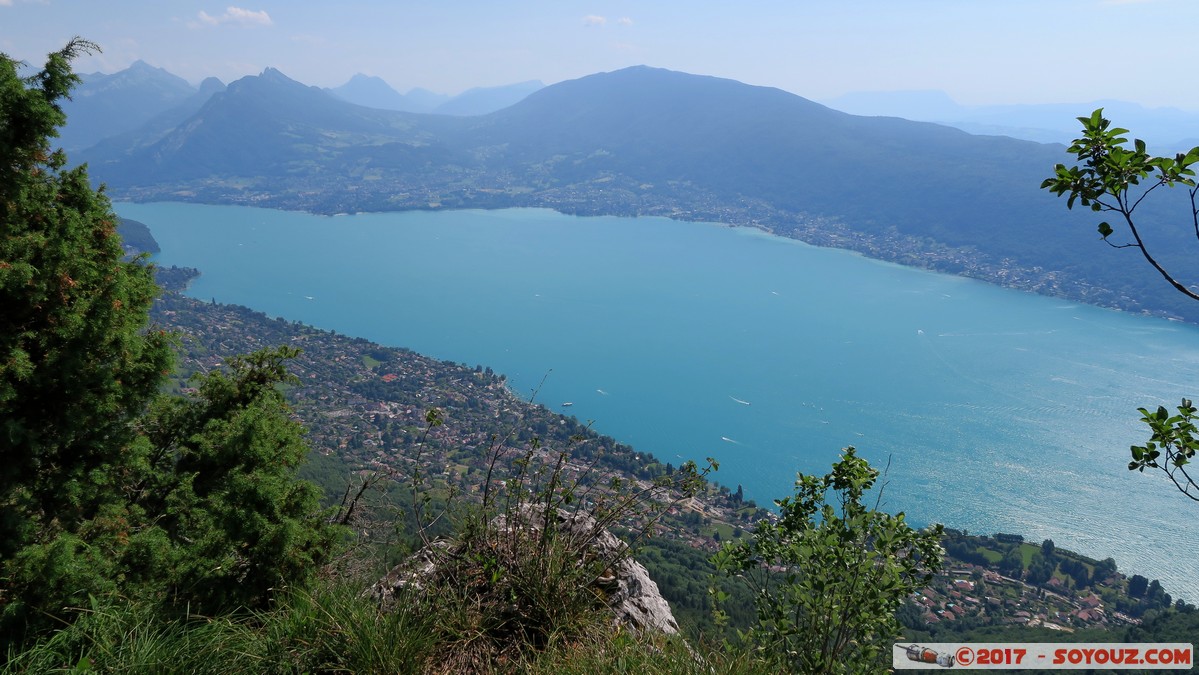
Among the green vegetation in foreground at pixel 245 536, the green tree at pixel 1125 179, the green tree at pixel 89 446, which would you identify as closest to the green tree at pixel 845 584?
the green vegetation in foreground at pixel 245 536

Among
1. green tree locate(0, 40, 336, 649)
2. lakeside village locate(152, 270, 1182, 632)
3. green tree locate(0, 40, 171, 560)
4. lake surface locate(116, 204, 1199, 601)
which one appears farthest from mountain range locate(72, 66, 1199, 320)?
green tree locate(0, 40, 171, 560)

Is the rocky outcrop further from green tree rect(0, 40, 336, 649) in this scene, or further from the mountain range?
the mountain range

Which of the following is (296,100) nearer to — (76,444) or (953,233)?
(953,233)

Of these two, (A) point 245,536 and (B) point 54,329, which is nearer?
(B) point 54,329

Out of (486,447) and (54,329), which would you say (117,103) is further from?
(54,329)

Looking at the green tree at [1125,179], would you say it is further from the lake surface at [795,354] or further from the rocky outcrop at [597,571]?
the lake surface at [795,354]

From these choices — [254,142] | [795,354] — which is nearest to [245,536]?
[795,354]

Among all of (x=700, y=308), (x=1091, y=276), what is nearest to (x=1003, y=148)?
(x=1091, y=276)

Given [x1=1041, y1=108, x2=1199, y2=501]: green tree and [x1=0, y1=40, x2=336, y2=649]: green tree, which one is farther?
[x1=0, y1=40, x2=336, y2=649]: green tree
